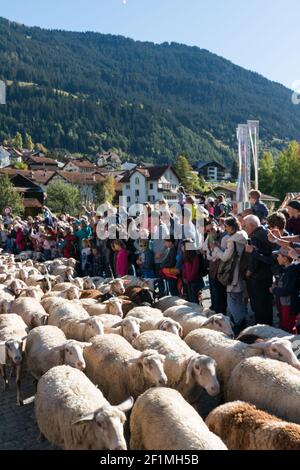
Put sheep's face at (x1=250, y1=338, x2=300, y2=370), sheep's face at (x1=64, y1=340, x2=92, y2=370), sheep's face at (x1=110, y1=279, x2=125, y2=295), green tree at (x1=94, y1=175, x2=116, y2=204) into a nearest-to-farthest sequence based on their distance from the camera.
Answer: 1. sheep's face at (x1=250, y1=338, x2=300, y2=370)
2. sheep's face at (x1=64, y1=340, x2=92, y2=370)
3. sheep's face at (x1=110, y1=279, x2=125, y2=295)
4. green tree at (x1=94, y1=175, x2=116, y2=204)

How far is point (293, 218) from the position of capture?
8398 millimetres

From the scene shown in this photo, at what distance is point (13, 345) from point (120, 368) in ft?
5.35

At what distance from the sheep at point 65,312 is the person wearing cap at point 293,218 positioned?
390cm

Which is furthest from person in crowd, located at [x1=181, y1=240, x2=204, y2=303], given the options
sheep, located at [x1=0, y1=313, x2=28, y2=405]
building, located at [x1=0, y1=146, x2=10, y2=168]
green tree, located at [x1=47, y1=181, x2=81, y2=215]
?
building, located at [x1=0, y1=146, x2=10, y2=168]

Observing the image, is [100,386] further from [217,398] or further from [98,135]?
[98,135]

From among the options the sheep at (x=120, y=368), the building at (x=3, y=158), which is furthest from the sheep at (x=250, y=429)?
the building at (x=3, y=158)

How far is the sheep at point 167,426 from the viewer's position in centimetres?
392

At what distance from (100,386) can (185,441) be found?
7.06ft

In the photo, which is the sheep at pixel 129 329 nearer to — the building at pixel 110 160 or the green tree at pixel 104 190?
the green tree at pixel 104 190

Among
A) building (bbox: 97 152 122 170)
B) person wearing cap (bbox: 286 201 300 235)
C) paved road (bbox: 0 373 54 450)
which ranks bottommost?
paved road (bbox: 0 373 54 450)

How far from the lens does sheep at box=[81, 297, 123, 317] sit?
8195 millimetres

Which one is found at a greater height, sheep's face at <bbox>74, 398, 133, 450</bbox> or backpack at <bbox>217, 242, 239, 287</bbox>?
backpack at <bbox>217, 242, 239, 287</bbox>

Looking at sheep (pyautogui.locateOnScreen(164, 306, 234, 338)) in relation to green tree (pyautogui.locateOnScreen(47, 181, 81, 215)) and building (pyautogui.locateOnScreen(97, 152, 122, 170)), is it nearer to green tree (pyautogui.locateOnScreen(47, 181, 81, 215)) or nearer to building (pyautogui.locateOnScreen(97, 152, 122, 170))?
green tree (pyautogui.locateOnScreen(47, 181, 81, 215))

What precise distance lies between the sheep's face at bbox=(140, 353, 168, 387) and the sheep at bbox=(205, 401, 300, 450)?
79cm
